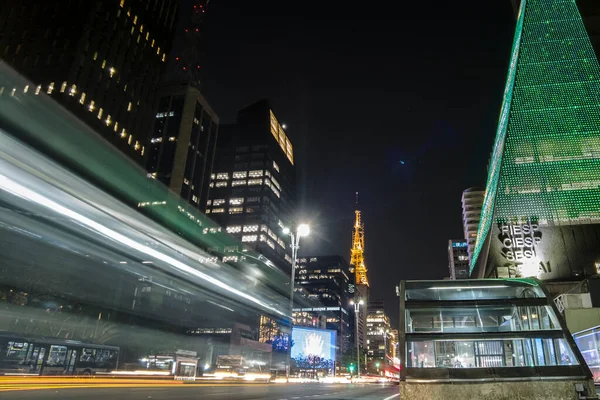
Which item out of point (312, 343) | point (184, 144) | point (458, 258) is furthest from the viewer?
point (458, 258)

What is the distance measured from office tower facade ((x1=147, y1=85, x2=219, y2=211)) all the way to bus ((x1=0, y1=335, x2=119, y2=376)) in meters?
91.1

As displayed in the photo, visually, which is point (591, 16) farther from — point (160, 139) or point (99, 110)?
point (160, 139)

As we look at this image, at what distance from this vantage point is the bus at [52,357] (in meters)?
Result: 18.3

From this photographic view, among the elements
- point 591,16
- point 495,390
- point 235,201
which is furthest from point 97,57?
point 495,390

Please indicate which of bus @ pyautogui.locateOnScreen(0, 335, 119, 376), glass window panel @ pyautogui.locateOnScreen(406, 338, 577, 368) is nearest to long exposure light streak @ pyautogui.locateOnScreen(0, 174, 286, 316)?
bus @ pyautogui.locateOnScreen(0, 335, 119, 376)

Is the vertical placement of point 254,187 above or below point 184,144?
below

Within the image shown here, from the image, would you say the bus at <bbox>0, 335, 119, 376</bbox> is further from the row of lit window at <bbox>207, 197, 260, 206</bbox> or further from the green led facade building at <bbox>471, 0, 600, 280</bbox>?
the row of lit window at <bbox>207, 197, 260, 206</bbox>

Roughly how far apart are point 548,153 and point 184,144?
313 feet

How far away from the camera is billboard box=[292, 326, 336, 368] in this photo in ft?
141

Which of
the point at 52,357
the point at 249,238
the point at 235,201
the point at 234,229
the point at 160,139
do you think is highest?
the point at 160,139

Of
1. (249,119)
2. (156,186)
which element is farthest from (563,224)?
(249,119)

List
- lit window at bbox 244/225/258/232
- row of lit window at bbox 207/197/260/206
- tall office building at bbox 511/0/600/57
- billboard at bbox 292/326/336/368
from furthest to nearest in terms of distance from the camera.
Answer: row of lit window at bbox 207/197/260/206, lit window at bbox 244/225/258/232, tall office building at bbox 511/0/600/57, billboard at bbox 292/326/336/368

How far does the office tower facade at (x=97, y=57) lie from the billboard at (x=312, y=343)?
5283cm

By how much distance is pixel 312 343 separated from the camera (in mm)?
43656
